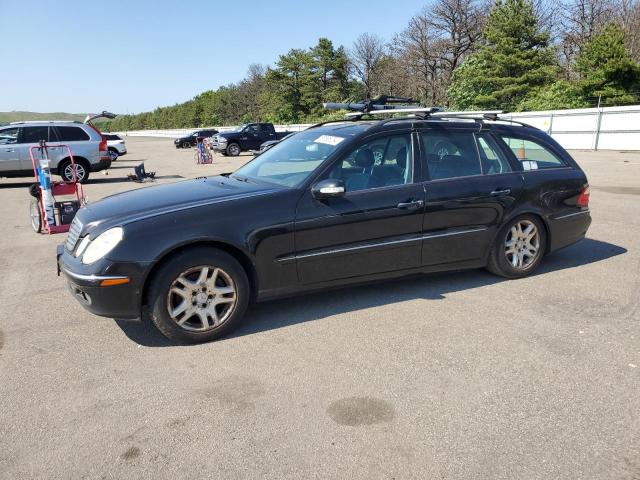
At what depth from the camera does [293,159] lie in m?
4.82

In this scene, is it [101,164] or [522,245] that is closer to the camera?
[522,245]


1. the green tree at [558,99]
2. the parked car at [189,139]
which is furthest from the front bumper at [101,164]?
the green tree at [558,99]

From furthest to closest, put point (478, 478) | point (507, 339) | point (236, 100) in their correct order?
point (236, 100) < point (507, 339) < point (478, 478)

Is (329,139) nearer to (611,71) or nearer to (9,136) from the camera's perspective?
(9,136)

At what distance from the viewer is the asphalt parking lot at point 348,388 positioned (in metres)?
2.59

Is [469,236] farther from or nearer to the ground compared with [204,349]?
farther from the ground

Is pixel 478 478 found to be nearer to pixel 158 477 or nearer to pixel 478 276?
pixel 158 477

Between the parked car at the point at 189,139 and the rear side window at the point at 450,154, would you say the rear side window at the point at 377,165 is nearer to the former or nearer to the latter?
the rear side window at the point at 450,154

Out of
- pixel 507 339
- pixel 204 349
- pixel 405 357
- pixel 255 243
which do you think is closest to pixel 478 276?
pixel 507 339

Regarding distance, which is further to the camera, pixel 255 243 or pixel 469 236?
pixel 469 236

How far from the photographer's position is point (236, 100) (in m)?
81.7

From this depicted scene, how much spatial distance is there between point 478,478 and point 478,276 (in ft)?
10.5

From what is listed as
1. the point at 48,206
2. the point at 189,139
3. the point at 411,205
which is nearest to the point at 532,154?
the point at 411,205

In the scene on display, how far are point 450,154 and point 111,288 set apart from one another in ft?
10.5
